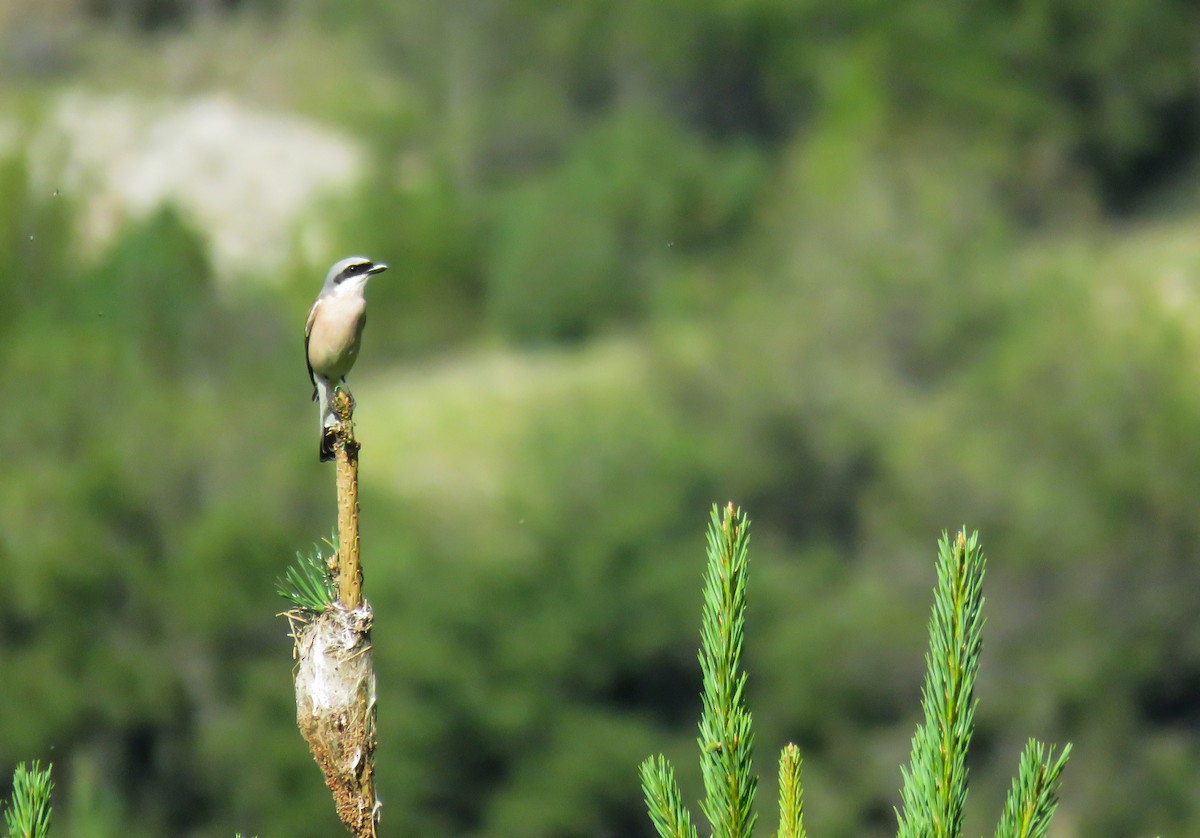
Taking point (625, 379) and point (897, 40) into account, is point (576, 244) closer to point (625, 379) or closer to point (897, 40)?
point (625, 379)

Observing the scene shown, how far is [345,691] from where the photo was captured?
1484 millimetres

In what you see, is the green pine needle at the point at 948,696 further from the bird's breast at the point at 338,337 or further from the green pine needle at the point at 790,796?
the bird's breast at the point at 338,337

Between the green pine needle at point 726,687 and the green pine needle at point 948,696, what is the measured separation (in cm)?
17

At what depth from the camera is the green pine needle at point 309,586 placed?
162 cm

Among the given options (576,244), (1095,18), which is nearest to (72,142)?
(576,244)

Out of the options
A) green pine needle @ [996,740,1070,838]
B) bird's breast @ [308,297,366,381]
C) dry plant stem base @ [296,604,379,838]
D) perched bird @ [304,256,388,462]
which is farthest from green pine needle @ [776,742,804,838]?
bird's breast @ [308,297,366,381]

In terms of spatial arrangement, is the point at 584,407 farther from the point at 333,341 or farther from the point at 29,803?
the point at 29,803

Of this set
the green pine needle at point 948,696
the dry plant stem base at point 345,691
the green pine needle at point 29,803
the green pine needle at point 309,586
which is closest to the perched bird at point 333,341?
the green pine needle at point 309,586

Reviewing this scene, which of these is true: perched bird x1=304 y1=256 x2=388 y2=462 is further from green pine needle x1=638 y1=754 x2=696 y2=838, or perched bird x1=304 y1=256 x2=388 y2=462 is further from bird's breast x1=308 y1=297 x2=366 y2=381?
green pine needle x1=638 y1=754 x2=696 y2=838

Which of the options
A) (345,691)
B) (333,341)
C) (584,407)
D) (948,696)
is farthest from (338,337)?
(584,407)

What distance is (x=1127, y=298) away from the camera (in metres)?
25.8

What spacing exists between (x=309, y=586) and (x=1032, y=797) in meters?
0.82

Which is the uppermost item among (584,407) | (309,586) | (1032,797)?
(584,407)

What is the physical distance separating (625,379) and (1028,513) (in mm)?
10139
